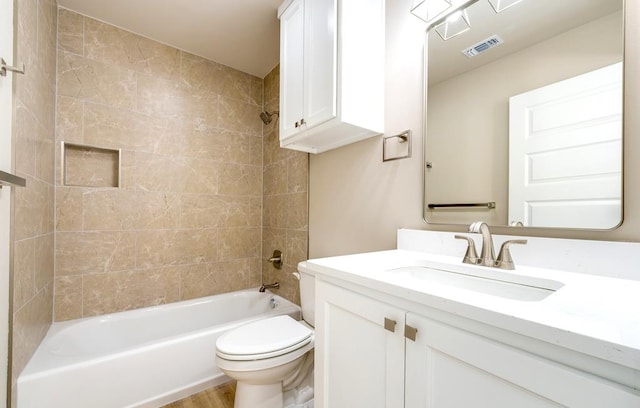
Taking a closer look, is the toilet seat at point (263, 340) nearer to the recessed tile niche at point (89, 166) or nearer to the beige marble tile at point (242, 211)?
the beige marble tile at point (242, 211)

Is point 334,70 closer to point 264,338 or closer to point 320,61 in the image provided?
point 320,61

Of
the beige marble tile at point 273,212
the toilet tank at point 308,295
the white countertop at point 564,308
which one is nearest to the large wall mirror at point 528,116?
the white countertop at point 564,308

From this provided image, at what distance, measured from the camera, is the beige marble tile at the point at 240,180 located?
241cm

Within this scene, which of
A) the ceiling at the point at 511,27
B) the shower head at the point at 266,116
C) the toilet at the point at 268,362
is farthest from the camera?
the shower head at the point at 266,116

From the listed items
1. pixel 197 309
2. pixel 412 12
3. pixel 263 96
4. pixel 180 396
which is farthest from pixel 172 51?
pixel 180 396

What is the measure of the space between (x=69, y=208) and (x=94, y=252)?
34 cm

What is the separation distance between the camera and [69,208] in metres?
1.75

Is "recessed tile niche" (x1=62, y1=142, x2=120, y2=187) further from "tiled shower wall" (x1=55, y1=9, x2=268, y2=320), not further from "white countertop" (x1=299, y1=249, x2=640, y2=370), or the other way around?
"white countertop" (x1=299, y1=249, x2=640, y2=370)

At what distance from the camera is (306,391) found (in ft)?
4.95

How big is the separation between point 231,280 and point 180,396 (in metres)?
1.00

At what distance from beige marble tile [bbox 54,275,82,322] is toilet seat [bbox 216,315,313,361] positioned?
1.24 metres

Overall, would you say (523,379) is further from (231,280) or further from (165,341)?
(231,280)

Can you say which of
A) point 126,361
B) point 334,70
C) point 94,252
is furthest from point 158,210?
point 334,70

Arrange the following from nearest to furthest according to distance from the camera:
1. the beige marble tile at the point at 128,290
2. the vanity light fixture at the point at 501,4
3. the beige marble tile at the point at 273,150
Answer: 1. the vanity light fixture at the point at 501,4
2. the beige marble tile at the point at 128,290
3. the beige marble tile at the point at 273,150
